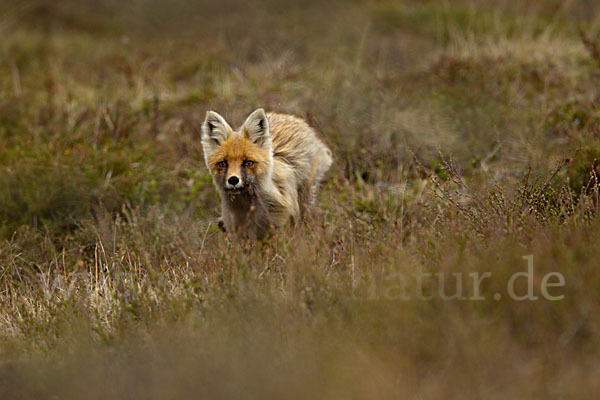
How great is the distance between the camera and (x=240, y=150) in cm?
593

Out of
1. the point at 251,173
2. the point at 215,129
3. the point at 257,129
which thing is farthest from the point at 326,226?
the point at 215,129

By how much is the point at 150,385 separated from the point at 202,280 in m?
1.30

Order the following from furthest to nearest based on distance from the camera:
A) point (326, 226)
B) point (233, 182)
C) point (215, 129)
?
point (215, 129)
point (326, 226)
point (233, 182)

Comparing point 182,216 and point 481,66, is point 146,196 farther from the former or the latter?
point 481,66

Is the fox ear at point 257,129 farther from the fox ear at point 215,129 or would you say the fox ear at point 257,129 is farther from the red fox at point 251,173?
the fox ear at point 215,129

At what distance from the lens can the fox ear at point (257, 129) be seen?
6051 mm

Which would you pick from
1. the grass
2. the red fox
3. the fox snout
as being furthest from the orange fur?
the grass

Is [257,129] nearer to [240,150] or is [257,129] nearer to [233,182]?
[240,150]

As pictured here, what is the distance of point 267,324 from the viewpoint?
3797 mm

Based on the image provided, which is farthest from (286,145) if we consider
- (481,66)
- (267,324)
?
(481,66)

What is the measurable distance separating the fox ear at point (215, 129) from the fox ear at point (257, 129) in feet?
0.64

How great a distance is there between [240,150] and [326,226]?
109cm

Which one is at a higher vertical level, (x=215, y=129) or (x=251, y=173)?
(x=215, y=129)

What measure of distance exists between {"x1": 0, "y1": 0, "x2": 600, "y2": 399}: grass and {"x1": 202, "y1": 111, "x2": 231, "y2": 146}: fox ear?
99 centimetres
